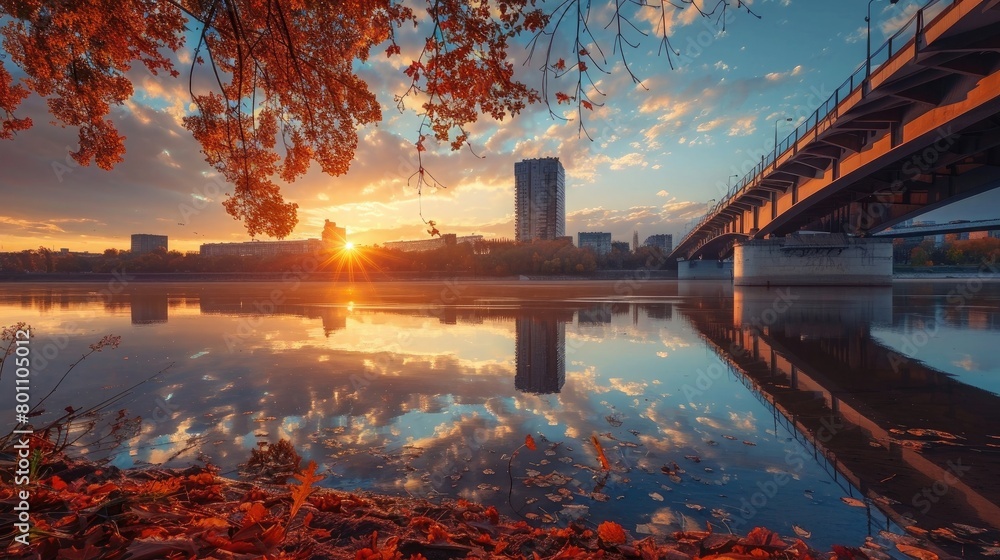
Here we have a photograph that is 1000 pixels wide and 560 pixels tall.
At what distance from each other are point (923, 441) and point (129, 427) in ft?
38.0

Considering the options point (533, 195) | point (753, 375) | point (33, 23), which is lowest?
point (753, 375)

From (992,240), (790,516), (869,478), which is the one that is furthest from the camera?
(992,240)

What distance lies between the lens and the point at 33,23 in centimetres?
708

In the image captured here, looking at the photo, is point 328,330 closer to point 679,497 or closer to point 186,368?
point 186,368

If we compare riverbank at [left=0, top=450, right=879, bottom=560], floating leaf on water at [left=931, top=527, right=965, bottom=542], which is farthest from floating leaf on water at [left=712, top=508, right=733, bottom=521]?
floating leaf on water at [left=931, top=527, right=965, bottom=542]

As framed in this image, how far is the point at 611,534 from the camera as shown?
343cm

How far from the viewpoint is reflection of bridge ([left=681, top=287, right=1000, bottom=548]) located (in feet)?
14.8

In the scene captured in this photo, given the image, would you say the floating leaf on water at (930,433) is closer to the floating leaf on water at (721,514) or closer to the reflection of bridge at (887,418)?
the reflection of bridge at (887,418)

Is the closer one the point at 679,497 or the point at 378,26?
the point at 679,497

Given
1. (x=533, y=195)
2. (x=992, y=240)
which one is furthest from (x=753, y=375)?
(x=992, y=240)

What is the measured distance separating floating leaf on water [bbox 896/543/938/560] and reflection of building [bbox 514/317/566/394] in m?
5.53

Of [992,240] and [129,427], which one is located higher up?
[992,240]

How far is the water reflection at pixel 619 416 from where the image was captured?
4.51 meters

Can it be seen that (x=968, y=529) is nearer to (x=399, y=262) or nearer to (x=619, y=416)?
(x=619, y=416)
